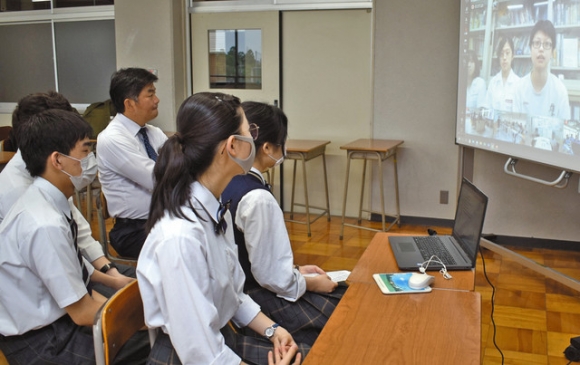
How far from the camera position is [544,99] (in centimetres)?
308

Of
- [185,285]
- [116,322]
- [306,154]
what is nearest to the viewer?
[185,285]

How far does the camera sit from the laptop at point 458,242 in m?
1.89

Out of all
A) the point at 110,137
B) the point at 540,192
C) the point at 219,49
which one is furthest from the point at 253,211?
the point at 219,49

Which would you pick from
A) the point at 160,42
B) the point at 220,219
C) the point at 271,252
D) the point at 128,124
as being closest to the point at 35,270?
the point at 220,219

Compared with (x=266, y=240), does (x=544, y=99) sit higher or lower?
higher

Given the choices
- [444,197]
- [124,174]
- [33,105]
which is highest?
[33,105]

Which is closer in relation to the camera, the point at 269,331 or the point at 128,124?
the point at 269,331

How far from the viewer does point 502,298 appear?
10.9 feet

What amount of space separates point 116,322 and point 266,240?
0.58 meters

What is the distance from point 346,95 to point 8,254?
3.99m

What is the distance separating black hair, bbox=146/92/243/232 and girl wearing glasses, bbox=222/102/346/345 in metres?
0.41

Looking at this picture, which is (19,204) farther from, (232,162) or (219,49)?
(219,49)

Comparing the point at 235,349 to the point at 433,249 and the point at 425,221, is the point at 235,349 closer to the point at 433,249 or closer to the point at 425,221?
the point at 433,249

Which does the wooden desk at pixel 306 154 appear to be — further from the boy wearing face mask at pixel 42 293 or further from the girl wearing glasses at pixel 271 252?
the boy wearing face mask at pixel 42 293
